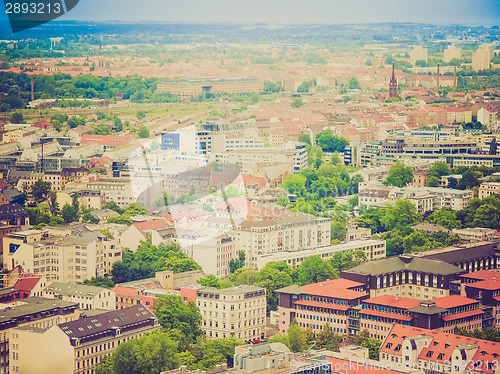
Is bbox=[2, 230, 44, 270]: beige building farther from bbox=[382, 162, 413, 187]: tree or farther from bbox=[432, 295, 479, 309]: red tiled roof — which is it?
bbox=[382, 162, 413, 187]: tree

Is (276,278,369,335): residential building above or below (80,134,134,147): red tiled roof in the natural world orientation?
above

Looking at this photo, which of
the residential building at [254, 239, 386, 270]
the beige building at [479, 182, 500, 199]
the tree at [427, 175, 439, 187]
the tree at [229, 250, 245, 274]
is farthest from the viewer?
the tree at [427, 175, 439, 187]

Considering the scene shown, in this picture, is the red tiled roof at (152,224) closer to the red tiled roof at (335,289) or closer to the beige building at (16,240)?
the beige building at (16,240)

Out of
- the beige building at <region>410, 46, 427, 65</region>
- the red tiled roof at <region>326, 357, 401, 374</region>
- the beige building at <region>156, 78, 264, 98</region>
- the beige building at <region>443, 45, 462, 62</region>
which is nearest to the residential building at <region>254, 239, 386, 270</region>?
the red tiled roof at <region>326, 357, 401, 374</region>

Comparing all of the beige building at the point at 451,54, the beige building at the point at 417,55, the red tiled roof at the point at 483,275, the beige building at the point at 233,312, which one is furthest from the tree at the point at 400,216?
the beige building at the point at 417,55

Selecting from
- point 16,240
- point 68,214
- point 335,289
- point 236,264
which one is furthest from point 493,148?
point 335,289

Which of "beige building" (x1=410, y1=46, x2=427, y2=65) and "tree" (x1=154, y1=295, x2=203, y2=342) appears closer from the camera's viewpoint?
"tree" (x1=154, y1=295, x2=203, y2=342)

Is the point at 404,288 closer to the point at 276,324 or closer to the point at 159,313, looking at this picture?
the point at 276,324
